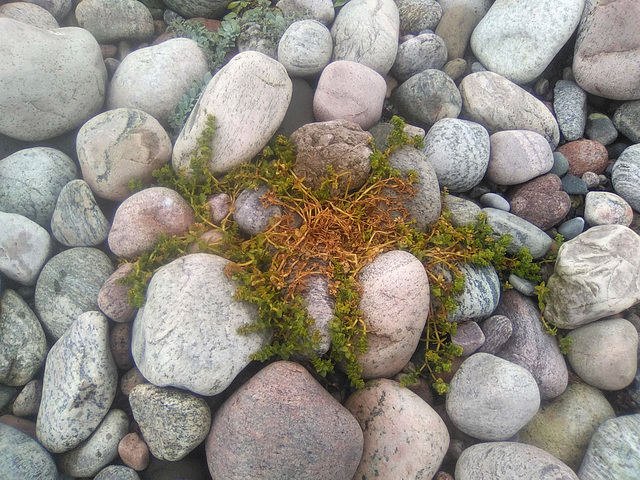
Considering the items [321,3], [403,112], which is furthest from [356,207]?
[321,3]

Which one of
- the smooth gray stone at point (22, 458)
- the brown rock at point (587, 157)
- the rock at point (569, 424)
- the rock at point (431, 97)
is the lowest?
the rock at point (569, 424)

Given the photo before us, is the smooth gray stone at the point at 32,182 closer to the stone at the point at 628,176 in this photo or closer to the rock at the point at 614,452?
the rock at the point at 614,452

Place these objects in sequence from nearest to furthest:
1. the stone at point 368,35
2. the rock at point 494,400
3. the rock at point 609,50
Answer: the rock at point 494,400, the rock at point 609,50, the stone at point 368,35

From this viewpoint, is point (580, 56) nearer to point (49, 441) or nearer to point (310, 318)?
point (310, 318)

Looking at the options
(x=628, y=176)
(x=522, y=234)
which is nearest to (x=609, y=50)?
Result: (x=628, y=176)

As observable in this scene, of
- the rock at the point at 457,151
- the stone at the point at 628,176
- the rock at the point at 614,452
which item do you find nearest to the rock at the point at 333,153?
the rock at the point at 457,151
